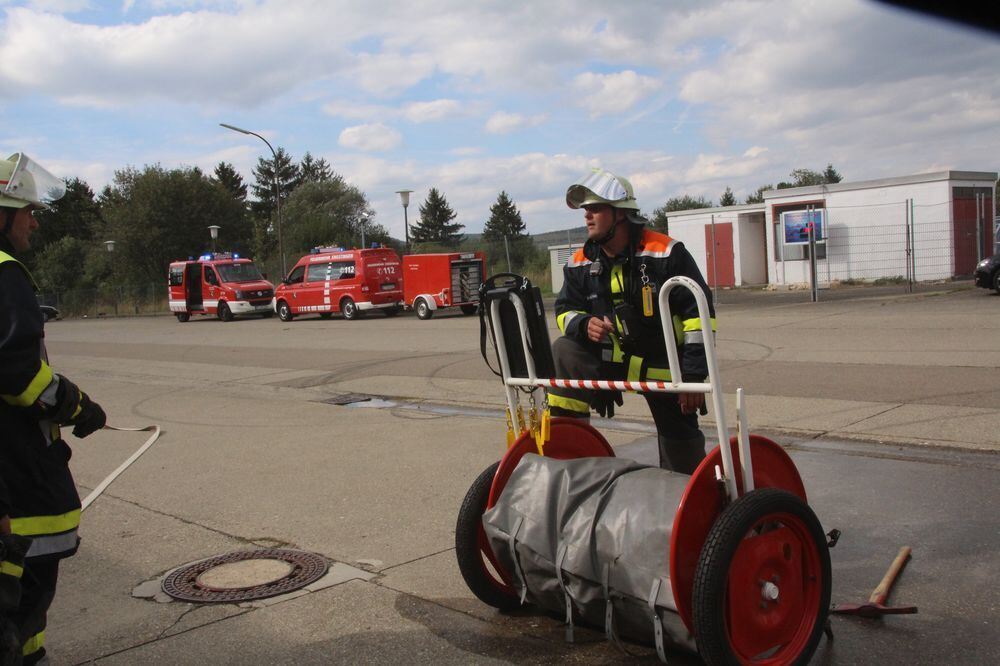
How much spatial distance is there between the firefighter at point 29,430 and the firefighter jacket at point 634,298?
223 centimetres

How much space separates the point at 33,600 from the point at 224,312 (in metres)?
32.3

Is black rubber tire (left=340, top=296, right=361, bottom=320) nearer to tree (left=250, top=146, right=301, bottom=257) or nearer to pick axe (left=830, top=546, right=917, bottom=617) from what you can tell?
pick axe (left=830, top=546, right=917, bottom=617)

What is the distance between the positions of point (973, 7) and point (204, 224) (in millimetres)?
59085

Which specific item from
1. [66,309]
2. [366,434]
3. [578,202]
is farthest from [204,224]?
[578,202]

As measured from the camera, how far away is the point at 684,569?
308 cm

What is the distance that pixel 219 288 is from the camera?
33719mm

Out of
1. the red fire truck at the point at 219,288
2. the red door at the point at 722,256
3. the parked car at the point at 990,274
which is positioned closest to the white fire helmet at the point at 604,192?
the parked car at the point at 990,274

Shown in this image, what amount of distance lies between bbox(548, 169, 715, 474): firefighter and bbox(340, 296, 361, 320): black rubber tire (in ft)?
81.3

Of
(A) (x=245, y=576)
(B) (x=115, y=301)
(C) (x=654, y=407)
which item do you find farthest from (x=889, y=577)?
(B) (x=115, y=301)

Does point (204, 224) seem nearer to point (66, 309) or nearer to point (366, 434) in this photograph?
point (66, 309)

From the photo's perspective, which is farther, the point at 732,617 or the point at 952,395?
the point at 952,395

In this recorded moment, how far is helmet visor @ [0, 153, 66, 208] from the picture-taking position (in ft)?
10.3

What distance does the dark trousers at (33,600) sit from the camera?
298 centimetres

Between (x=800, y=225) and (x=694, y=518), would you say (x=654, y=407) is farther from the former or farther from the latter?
(x=800, y=225)
